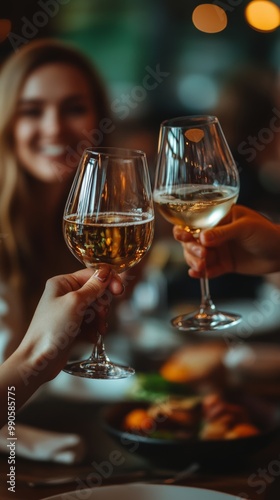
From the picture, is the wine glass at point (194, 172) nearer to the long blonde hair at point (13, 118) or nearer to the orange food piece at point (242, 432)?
the orange food piece at point (242, 432)

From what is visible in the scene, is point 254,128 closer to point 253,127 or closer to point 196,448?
point 253,127

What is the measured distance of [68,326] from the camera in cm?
55

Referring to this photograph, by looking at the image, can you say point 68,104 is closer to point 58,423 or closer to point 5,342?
point 5,342

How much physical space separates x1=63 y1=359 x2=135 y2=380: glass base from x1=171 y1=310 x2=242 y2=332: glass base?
11 cm

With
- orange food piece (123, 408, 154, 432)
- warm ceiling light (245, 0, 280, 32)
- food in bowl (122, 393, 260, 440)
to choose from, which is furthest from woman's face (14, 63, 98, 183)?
orange food piece (123, 408, 154, 432)

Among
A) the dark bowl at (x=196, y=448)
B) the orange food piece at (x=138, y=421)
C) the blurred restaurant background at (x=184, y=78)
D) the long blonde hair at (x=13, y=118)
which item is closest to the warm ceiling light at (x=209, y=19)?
the blurred restaurant background at (x=184, y=78)

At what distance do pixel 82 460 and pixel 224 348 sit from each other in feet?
3.24

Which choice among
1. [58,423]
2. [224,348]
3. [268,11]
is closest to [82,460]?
[58,423]

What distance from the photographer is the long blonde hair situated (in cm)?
157

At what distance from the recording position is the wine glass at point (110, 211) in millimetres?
523

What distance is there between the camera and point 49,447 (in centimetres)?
91

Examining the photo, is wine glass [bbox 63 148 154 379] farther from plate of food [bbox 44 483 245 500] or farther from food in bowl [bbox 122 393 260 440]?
food in bowl [bbox 122 393 260 440]

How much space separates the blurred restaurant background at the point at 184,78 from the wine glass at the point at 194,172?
1.20m

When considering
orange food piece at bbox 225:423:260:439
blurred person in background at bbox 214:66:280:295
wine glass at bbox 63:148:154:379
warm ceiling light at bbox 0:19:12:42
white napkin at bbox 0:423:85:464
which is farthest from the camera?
blurred person in background at bbox 214:66:280:295
